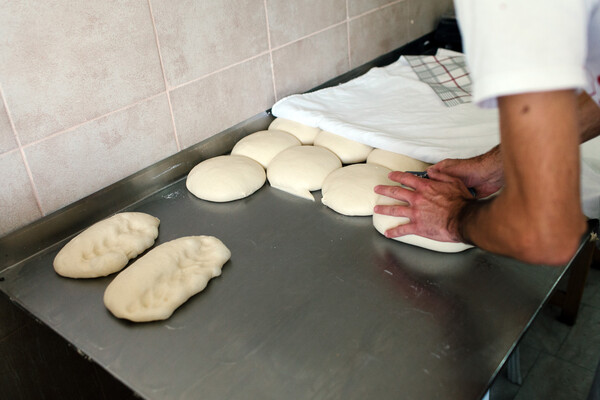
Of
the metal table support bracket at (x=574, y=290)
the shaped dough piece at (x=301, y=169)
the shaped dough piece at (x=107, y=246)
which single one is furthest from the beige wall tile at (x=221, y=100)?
the metal table support bracket at (x=574, y=290)

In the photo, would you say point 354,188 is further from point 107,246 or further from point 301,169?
point 107,246

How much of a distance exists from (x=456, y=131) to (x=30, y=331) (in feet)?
4.26

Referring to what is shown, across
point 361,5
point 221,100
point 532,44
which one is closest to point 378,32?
point 361,5

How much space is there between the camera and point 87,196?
1382mm

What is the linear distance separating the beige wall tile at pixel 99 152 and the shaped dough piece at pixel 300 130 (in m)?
0.39

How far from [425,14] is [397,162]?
1.22m

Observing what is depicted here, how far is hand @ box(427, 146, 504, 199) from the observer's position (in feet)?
4.14

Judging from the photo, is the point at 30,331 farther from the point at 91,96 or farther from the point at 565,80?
the point at 565,80

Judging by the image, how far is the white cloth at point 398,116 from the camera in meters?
1.57

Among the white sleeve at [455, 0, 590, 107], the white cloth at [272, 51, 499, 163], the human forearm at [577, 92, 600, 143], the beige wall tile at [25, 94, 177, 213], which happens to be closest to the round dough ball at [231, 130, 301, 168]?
the white cloth at [272, 51, 499, 163]

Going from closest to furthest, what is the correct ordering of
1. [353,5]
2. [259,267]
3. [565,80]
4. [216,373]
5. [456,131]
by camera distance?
[565,80]
[216,373]
[259,267]
[456,131]
[353,5]

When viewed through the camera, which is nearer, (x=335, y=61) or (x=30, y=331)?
(x=30, y=331)

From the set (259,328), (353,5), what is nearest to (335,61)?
(353,5)

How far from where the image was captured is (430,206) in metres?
1.15
